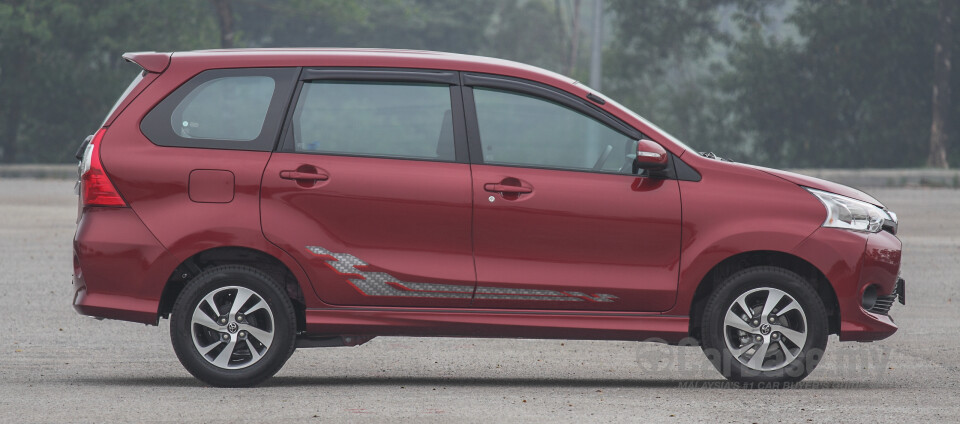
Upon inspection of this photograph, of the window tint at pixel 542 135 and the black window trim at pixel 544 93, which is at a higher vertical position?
the black window trim at pixel 544 93

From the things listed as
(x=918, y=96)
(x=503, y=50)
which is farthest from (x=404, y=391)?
(x=503, y=50)

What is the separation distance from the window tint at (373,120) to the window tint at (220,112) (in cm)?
22

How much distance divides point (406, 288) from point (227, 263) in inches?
38.1

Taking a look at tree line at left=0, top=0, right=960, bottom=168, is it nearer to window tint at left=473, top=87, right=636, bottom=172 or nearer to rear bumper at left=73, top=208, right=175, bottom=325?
window tint at left=473, top=87, right=636, bottom=172

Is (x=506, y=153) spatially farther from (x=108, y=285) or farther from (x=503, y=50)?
(x=503, y=50)

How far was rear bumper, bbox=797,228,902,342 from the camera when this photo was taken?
23.4 feet

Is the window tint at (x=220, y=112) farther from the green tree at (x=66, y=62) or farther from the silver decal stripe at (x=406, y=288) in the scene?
the green tree at (x=66, y=62)

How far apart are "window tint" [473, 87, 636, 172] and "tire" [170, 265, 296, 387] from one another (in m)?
1.35

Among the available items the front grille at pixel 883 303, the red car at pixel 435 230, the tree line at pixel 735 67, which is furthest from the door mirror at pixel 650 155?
the tree line at pixel 735 67

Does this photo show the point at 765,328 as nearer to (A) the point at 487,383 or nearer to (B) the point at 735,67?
(A) the point at 487,383

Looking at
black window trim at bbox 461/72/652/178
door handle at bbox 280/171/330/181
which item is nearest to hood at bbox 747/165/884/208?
black window trim at bbox 461/72/652/178

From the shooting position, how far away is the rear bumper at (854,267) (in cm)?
712

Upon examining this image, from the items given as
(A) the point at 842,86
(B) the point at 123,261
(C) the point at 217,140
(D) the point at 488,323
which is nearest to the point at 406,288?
(D) the point at 488,323

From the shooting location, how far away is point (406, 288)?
23.2 feet
